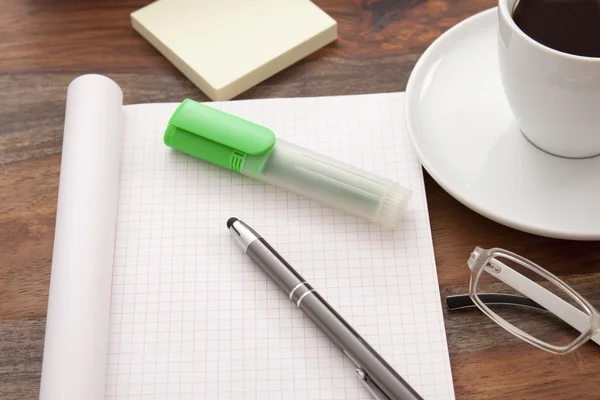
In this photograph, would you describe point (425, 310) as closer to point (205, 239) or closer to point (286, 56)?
point (205, 239)

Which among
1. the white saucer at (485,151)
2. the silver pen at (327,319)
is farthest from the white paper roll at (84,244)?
the white saucer at (485,151)

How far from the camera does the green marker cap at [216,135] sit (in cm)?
67

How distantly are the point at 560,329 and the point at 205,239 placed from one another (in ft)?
0.98

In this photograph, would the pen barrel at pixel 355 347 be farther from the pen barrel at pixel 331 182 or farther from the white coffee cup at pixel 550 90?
the white coffee cup at pixel 550 90

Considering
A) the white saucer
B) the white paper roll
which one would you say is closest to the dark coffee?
the white saucer

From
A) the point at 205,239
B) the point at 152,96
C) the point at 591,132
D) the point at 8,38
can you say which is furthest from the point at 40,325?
the point at 591,132

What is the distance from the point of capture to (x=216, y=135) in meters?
0.67

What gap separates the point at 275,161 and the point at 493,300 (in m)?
0.22

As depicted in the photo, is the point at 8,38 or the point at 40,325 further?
the point at 8,38

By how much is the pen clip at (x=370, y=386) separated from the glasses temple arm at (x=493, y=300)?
0.31 feet

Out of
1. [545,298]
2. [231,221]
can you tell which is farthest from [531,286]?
[231,221]

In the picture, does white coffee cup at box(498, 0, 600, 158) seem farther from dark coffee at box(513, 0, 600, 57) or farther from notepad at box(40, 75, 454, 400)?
notepad at box(40, 75, 454, 400)

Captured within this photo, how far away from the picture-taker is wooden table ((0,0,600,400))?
0.57m

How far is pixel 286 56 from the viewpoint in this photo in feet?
2.53
